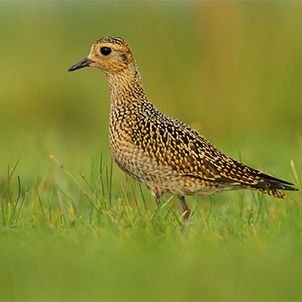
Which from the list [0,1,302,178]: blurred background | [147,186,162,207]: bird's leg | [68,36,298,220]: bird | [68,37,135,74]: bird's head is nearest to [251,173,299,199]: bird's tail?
[68,36,298,220]: bird

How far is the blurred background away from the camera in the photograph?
13.3 meters

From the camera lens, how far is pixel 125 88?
324 inches

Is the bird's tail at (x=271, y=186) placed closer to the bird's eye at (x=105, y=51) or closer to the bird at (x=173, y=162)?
the bird at (x=173, y=162)

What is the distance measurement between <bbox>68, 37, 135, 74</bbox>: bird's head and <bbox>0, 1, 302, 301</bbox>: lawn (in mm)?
693

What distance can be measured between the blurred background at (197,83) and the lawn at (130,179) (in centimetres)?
2

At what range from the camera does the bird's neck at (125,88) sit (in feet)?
26.7

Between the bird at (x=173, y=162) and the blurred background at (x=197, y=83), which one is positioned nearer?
the bird at (x=173, y=162)

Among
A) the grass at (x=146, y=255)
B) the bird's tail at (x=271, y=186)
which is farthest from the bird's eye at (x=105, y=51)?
the bird's tail at (x=271, y=186)

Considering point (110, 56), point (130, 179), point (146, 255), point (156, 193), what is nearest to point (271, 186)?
point (156, 193)

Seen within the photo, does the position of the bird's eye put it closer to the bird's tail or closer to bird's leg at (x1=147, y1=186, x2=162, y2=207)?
bird's leg at (x1=147, y1=186, x2=162, y2=207)

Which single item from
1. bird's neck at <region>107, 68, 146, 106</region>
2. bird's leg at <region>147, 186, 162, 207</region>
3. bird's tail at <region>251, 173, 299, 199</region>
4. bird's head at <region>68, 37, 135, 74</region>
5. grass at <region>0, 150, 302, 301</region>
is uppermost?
bird's head at <region>68, 37, 135, 74</region>

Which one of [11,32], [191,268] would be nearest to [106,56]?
[191,268]

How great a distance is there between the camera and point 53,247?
6160 millimetres

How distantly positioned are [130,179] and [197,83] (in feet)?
14.8
